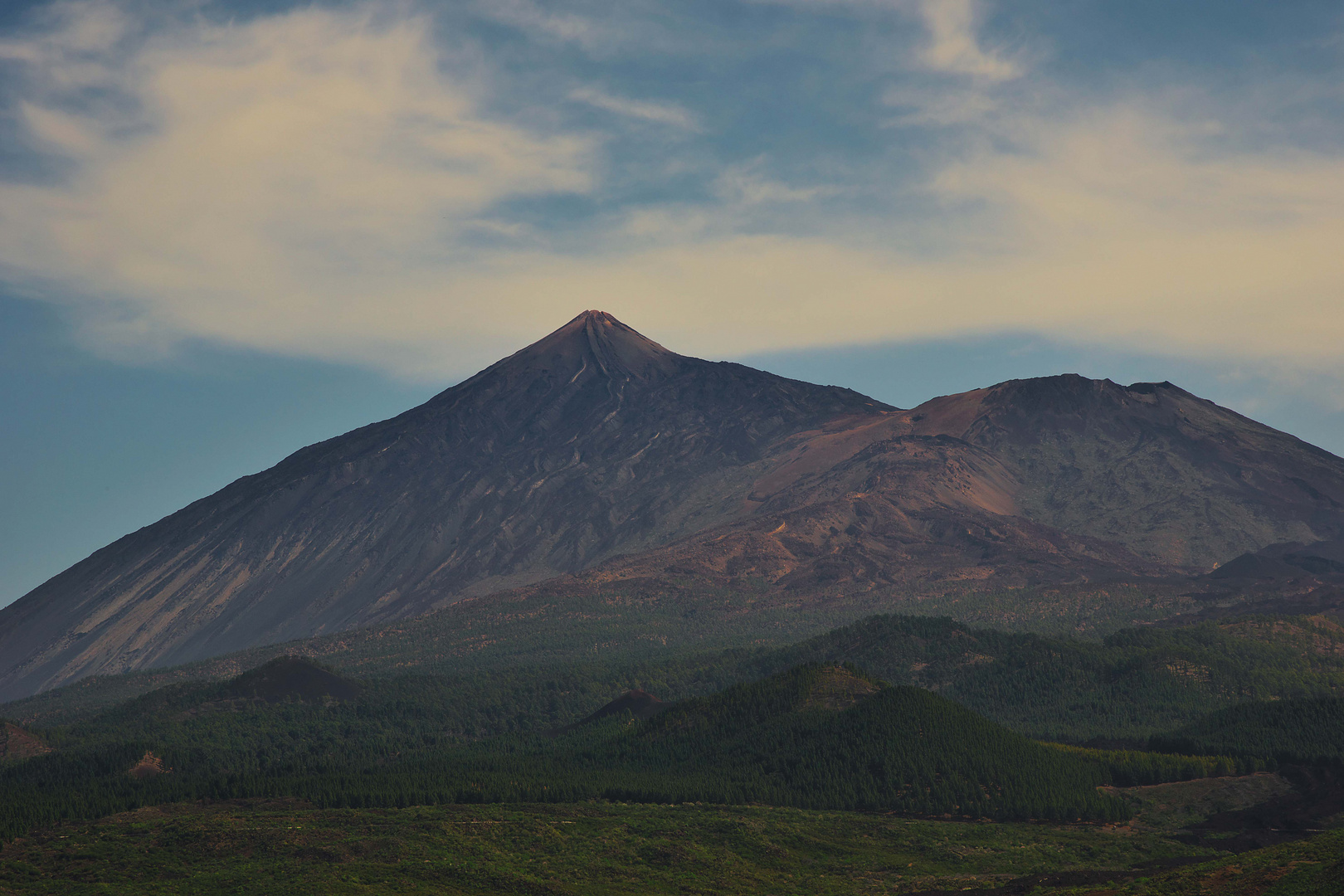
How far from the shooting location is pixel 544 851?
272 feet

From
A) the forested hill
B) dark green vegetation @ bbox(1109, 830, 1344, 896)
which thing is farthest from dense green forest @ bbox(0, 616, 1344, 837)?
dark green vegetation @ bbox(1109, 830, 1344, 896)

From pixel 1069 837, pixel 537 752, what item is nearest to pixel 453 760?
pixel 537 752

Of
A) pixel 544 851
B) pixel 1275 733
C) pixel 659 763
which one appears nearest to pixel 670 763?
pixel 659 763

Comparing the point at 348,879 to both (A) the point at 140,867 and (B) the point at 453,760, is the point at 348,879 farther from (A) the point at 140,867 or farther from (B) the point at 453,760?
(B) the point at 453,760

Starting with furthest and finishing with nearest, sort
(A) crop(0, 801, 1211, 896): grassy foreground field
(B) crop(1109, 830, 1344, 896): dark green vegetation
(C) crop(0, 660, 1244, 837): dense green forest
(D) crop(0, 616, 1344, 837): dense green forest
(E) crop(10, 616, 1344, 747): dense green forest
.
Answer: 1. (E) crop(10, 616, 1344, 747): dense green forest
2. (D) crop(0, 616, 1344, 837): dense green forest
3. (C) crop(0, 660, 1244, 837): dense green forest
4. (A) crop(0, 801, 1211, 896): grassy foreground field
5. (B) crop(1109, 830, 1344, 896): dark green vegetation

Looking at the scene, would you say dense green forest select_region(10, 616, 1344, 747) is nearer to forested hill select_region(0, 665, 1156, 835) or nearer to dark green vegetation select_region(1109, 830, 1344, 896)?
forested hill select_region(0, 665, 1156, 835)

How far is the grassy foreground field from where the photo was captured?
72.9 metres

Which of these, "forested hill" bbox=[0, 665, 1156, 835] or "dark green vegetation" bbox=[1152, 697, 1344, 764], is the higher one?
"forested hill" bbox=[0, 665, 1156, 835]

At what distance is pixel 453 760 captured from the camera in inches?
4786

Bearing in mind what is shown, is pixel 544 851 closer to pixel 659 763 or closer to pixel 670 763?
pixel 659 763

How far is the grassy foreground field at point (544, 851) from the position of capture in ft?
239

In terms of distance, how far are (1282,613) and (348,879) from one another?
157 m

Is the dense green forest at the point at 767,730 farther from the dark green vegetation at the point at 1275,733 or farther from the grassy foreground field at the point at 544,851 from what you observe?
the grassy foreground field at the point at 544,851

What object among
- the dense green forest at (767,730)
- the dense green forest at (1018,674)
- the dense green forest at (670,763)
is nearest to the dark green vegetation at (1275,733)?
the dense green forest at (767,730)
